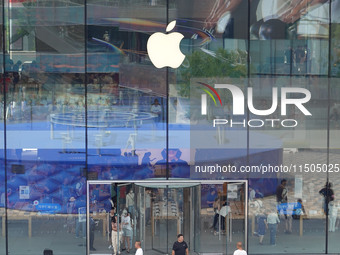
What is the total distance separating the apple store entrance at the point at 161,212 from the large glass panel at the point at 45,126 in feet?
1.62

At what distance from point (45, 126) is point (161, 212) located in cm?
396

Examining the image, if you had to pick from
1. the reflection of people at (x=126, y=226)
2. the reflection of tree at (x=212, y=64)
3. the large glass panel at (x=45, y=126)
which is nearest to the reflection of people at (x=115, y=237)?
the reflection of people at (x=126, y=226)

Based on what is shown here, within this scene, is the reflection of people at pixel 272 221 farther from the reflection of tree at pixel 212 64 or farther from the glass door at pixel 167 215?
the reflection of tree at pixel 212 64

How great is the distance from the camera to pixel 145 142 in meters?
20.5

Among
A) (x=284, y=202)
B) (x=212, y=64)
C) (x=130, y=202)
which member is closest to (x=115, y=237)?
(x=130, y=202)

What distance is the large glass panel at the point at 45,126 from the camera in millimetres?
20203

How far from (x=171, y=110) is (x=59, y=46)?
11.5 feet

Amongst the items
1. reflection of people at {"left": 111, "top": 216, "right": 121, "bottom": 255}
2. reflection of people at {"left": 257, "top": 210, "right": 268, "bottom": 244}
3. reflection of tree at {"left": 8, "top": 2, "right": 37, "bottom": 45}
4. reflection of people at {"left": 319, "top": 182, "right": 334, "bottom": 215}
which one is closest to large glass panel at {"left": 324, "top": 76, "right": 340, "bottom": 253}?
reflection of people at {"left": 319, "top": 182, "right": 334, "bottom": 215}

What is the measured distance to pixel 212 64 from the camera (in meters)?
20.5

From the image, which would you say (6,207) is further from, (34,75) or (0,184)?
(34,75)

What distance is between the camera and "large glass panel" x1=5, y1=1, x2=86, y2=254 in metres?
20.2

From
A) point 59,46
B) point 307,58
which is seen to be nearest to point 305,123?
point 307,58

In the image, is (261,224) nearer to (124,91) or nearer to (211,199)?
(211,199)

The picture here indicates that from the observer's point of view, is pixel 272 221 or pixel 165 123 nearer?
pixel 165 123
